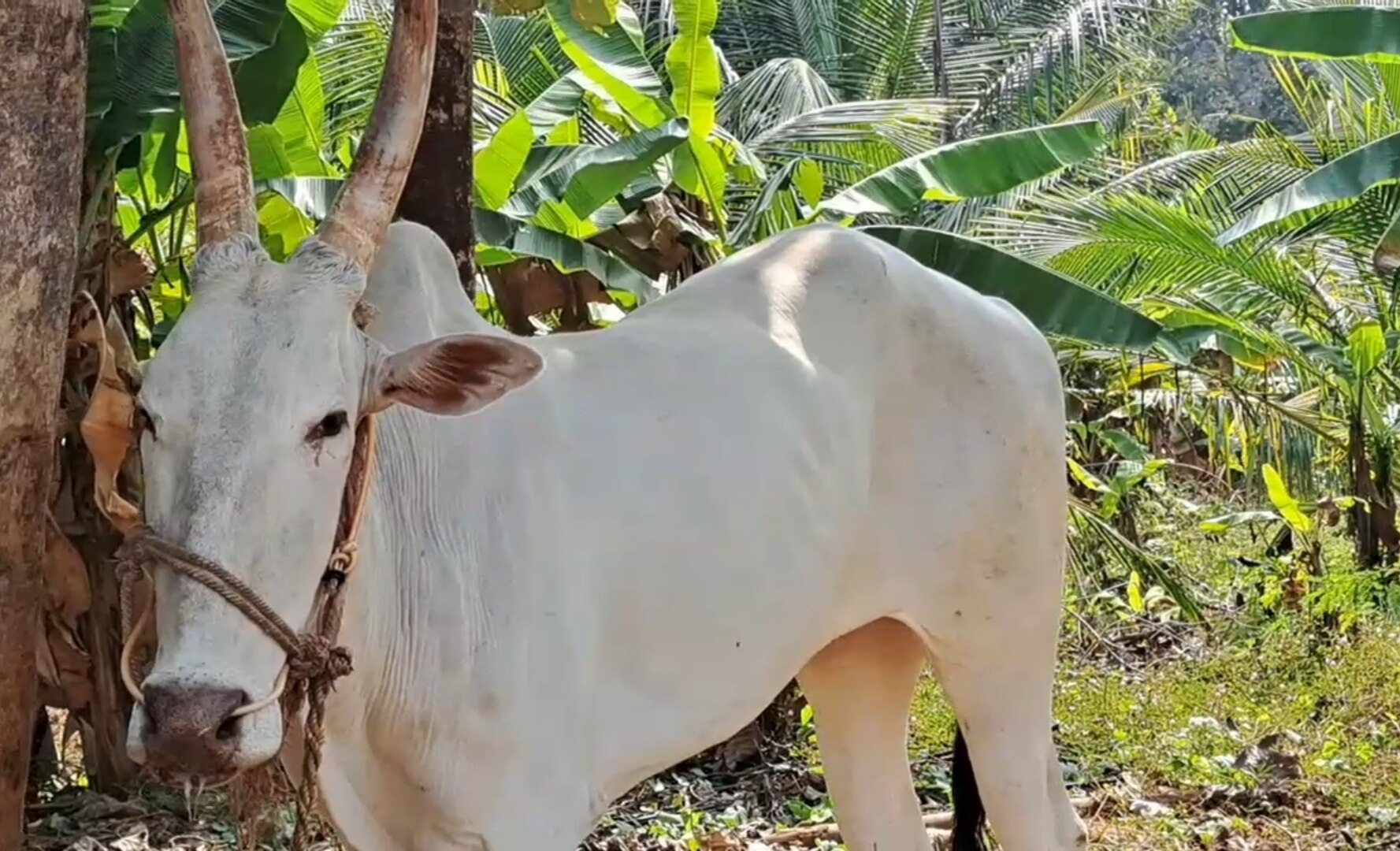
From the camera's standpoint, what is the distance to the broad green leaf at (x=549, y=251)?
5.60 metres

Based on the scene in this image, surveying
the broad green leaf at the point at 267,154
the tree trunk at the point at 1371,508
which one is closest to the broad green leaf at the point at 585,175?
the broad green leaf at the point at 267,154

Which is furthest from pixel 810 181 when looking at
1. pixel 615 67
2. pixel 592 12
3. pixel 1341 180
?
pixel 1341 180

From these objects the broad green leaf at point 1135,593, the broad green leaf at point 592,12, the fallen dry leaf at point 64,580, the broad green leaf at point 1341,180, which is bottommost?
the broad green leaf at point 1135,593

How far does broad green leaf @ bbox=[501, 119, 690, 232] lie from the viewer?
5598 millimetres

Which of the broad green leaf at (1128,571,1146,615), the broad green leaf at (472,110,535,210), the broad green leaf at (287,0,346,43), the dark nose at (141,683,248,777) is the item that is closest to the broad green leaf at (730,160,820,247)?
the broad green leaf at (472,110,535,210)

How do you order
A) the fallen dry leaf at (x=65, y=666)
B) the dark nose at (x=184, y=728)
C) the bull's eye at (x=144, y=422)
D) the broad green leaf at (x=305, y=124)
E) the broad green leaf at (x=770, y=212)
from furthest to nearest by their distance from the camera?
the broad green leaf at (x=770, y=212)
the broad green leaf at (x=305, y=124)
the fallen dry leaf at (x=65, y=666)
the bull's eye at (x=144, y=422)
the dark nose at (x=184, y=728)

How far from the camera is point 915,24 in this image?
14766 millimetres

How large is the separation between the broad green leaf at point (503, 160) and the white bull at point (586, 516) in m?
2.08

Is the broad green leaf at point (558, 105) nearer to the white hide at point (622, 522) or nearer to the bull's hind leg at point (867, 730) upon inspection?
the white hide at point (622, 522)

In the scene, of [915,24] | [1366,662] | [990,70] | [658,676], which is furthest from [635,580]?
[990,70]

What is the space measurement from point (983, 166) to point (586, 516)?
373 centimetres

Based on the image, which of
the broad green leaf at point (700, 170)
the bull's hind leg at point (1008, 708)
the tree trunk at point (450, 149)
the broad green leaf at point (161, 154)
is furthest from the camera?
the broad green leaf at point (700, 170)

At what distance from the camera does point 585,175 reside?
562cm

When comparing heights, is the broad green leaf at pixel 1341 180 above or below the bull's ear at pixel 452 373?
below
